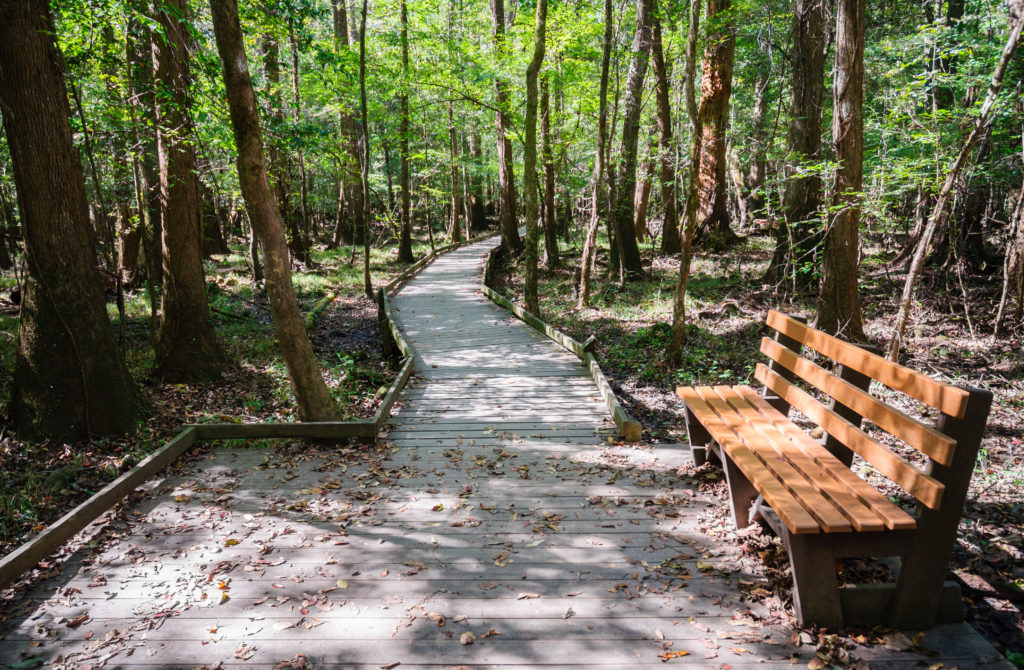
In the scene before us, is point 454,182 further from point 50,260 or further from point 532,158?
point 50,260

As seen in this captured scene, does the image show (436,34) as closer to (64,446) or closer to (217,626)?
(64,446)

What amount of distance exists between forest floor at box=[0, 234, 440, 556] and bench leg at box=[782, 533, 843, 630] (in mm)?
4942

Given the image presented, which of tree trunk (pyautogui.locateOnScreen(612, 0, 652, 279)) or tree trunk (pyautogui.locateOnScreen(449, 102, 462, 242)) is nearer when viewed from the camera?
tree trunk (pyautogui.locateOnScreen(612, 0, 652, 279))

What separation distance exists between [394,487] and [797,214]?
10.1 metres

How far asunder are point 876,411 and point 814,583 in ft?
3.16

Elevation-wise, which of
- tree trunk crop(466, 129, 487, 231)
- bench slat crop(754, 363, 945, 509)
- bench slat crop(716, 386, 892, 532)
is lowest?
bench slat crop(716, 386, 892, 532)

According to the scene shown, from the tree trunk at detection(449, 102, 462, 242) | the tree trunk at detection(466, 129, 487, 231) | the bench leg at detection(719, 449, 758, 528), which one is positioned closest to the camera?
the bench leg at detection(719, 449, 758, 528)

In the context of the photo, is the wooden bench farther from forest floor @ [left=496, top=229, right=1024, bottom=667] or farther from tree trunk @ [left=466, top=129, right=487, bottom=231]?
tree trunk @ [left=466, top=129, right=487, bottom=231]

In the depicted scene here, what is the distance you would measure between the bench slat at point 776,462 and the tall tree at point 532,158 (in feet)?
23.6

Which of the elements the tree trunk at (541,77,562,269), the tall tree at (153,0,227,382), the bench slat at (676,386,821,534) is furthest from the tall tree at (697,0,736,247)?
the tall tree at (153,0,227,382)

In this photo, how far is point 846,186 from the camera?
6746 mm

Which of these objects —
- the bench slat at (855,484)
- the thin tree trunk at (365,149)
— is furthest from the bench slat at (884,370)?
the thin tree trunk at (365,149)

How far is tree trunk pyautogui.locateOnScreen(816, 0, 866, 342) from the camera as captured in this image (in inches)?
261

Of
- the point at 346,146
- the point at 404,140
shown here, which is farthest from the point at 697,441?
the point at 346,146
